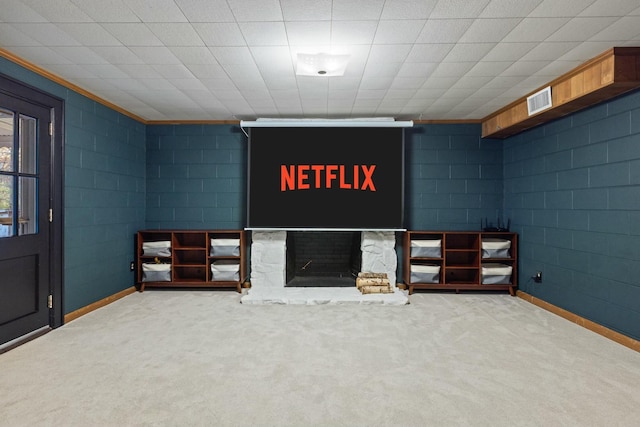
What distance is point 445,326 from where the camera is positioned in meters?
3.54

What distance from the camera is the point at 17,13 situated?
2332 mm

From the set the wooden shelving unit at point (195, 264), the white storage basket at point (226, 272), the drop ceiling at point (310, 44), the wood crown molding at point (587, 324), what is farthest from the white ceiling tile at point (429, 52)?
the white storage basket at point (226, 272)

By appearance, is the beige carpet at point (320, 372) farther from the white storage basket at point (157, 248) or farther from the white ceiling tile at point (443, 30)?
the white ceiling tile at point (443, 30)

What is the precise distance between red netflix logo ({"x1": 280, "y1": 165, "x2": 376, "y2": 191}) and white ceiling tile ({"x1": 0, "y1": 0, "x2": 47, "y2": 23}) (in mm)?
2977

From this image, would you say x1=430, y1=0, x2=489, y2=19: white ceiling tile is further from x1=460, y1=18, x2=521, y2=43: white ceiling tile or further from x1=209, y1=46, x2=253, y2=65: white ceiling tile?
x1=209, y1=46, x2=253, y2=65: white ceiling tile

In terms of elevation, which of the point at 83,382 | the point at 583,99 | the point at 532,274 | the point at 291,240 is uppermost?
the point at 583,99

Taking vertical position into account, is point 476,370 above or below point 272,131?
below

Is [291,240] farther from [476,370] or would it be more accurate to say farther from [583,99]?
[583,99]

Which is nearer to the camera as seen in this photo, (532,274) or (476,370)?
(476,370)

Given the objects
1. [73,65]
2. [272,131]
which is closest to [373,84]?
[272,131]

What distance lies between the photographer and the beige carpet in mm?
2025

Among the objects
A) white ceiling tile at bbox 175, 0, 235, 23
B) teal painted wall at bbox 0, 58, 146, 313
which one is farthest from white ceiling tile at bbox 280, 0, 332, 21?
teal painted wall at bbox 0, 58, 146, 313

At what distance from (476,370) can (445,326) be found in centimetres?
98

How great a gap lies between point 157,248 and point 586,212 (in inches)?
204
